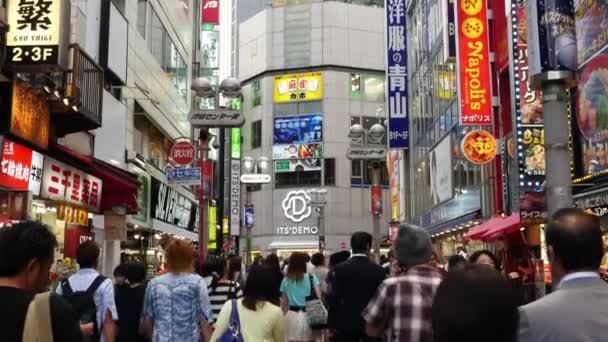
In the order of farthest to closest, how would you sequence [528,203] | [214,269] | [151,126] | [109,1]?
[151,126] → [109,1] → [528,203] → [214,269]

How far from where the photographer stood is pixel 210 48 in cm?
4531

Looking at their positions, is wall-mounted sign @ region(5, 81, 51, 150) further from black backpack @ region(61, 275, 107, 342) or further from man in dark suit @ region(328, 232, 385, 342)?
man in dark suit @ region(328, 232, 385, 342)

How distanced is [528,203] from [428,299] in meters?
12.9

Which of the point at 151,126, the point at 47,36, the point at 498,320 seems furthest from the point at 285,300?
the point at 151,126

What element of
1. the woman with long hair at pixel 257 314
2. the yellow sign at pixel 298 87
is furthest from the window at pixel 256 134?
the woman with long hair at pixel 257 314

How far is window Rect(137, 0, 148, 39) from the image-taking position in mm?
26438

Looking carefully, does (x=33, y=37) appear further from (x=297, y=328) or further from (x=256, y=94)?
(x=256, y=94)

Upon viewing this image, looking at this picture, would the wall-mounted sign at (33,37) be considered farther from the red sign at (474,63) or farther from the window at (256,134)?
the window at (256,134)

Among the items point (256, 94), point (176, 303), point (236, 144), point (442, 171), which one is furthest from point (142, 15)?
point (256, 94)

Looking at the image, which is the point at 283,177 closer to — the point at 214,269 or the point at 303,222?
the point at 303,222

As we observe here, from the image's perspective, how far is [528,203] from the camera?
57.0 feet

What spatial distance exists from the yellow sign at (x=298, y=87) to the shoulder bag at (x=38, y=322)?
58.8 meters

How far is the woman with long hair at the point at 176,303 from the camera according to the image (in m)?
7.56

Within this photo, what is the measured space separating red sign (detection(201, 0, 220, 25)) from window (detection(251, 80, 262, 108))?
18.9m
